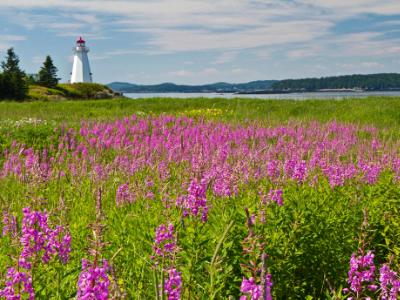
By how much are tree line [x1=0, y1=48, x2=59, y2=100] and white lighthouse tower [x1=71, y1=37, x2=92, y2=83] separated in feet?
51.0

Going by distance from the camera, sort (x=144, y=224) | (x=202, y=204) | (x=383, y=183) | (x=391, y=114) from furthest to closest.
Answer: (x=391, y=114) → (x=383, y=183) → (x=144, y=224) → (x=202, y=204)

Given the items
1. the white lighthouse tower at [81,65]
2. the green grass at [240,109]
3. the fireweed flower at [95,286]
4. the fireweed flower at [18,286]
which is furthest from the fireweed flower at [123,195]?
the white lighthouse tower at [81,65]

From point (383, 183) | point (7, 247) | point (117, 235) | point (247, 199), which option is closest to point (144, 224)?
point (117, 235)

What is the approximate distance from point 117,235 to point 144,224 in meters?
0.29

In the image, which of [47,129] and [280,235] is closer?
[280,235]

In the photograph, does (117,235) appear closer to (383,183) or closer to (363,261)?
(363,261)

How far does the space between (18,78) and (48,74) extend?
20746mm

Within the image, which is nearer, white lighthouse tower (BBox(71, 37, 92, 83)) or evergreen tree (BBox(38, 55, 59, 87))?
evergreen tree (BBox(38, 55, 59, 87))

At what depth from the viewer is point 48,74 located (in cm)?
7375

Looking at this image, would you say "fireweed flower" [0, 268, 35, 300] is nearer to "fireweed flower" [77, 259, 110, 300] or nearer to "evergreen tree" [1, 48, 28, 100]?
"fireweed flower" [77, 259, 110, 300]

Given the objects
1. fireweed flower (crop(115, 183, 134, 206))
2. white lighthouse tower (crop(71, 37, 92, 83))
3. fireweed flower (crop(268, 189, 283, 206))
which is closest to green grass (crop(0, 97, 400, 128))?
fireweed flower (crop(115, 183, 134, 206))

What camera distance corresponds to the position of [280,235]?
4.50m

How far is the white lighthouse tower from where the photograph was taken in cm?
9600

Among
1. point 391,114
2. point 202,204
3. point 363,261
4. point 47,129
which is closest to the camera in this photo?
point 363,261
